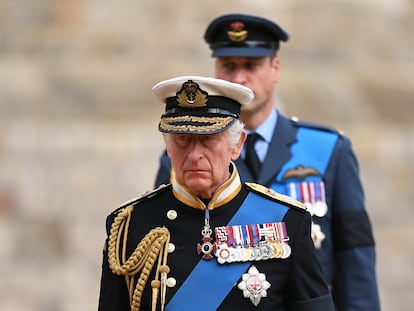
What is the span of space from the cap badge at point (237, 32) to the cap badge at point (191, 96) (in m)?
1.62

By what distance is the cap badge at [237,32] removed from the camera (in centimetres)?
589

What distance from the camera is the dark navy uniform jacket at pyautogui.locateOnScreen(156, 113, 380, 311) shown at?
5.57 m

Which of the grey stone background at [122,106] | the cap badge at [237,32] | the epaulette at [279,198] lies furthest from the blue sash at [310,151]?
the grey stone background at [122,106]

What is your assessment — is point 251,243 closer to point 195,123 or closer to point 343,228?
point 195,123

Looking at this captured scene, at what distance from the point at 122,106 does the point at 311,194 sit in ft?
24.2

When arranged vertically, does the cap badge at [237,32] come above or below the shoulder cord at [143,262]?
above

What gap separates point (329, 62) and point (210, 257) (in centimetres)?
963

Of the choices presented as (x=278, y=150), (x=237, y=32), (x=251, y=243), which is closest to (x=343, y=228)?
(x=278, y=150)

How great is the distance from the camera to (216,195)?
169 inches

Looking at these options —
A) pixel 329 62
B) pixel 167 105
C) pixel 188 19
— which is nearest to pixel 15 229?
pixel 188 19

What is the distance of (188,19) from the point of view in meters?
13.4

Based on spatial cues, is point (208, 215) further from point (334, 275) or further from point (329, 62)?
point (329, 62)

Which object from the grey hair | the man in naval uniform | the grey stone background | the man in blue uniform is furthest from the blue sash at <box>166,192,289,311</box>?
the grey stone background

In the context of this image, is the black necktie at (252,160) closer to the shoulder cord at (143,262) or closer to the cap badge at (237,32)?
the cap badge at (237,32)
